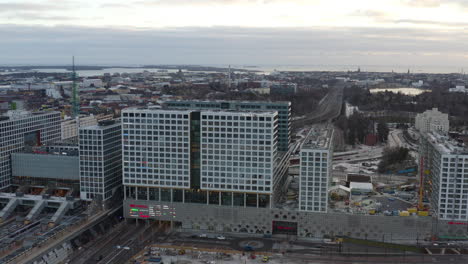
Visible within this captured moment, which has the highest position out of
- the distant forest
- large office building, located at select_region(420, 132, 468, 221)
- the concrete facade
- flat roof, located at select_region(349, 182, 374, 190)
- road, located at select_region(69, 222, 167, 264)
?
the distant forest

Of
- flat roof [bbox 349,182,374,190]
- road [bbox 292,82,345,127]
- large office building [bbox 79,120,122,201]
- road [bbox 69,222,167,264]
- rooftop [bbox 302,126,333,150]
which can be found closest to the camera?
road [bbox 69,222,167,264]

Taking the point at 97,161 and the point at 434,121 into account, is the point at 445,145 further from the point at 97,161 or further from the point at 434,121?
the point at 434,121

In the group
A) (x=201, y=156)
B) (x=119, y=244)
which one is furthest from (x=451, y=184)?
(x=119, y=244)

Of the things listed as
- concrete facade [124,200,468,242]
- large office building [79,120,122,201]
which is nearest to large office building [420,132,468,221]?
concrete facade [124,200,468,242]

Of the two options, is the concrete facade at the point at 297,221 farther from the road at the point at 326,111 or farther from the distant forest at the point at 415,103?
the distant forest at the point at 415,103

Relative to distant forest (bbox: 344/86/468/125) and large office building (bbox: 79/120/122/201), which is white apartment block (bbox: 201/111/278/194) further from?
distant forest (bbox: 344/86/468/125)

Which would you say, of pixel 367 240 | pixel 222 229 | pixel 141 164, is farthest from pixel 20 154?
pixel 367 240

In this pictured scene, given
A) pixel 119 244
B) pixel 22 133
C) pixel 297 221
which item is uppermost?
pixel 22 133
